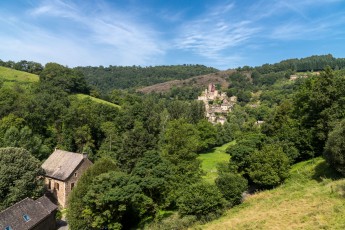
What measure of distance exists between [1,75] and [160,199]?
9723 centimetres

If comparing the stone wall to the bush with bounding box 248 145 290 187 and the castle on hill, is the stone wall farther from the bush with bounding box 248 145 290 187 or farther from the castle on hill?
the castle on hill

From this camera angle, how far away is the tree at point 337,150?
977 inches

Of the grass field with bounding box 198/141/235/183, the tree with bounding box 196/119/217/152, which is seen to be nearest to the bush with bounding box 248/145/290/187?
the grass field with bounding box 198/141/235/183

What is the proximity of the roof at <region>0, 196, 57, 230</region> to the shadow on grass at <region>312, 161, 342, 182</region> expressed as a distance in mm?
29764

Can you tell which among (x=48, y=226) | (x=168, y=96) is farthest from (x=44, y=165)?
(x=168, y=96)

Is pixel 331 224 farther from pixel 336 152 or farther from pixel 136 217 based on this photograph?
pixel 136 217

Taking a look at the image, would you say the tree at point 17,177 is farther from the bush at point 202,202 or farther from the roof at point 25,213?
the bush at point 202,202

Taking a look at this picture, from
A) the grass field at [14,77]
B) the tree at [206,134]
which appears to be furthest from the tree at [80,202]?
the grass field at [14,77]

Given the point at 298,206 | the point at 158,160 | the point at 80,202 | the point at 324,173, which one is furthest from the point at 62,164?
the point at 324,173

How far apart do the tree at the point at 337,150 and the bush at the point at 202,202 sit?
11.2 m

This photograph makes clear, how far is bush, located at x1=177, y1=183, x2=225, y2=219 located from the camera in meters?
25.1

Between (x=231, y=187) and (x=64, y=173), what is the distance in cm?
2543

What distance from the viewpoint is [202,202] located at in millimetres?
25062

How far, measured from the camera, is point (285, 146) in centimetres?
3709
